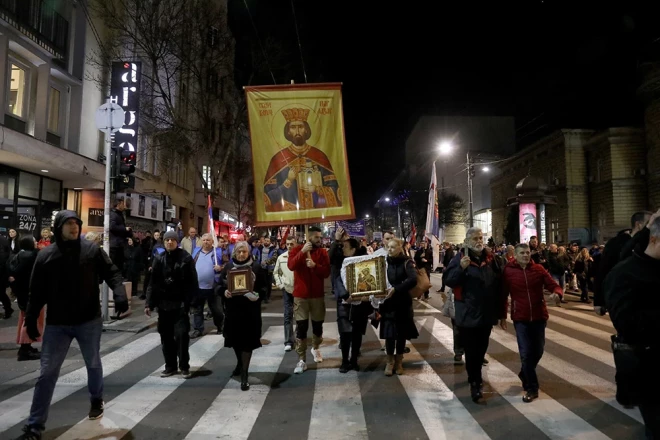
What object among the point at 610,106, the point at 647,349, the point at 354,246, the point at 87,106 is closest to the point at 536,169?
the point at 610,106

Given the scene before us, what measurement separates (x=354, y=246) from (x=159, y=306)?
2908 millimetres

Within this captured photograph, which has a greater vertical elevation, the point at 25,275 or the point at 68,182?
the point at 68,182

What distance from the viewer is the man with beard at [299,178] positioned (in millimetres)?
6453

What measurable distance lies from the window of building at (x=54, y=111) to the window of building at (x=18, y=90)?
98 centimetres

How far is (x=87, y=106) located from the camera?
17844 millimetres

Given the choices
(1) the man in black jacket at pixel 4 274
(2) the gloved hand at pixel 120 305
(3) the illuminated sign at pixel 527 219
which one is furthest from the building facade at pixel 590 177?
(2) the gloved hand at pixel 120 305

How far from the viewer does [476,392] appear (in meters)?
5.12

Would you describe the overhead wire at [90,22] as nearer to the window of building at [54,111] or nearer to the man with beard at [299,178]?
the window of building at [54,111]

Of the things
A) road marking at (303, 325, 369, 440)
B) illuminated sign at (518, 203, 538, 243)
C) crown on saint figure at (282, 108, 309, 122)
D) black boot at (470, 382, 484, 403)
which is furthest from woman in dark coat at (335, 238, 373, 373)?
illuminated sign at (518, 203, 538, 243)

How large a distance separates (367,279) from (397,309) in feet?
1.86

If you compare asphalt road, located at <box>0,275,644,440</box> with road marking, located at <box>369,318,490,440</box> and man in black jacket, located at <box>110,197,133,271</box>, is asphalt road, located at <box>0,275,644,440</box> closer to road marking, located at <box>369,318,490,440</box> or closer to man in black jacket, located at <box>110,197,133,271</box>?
road marking, located at <box>369,318,490,440</box>

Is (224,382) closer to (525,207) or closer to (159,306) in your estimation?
(159,306)

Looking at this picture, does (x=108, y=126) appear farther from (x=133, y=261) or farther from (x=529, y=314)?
(x=529, y=314)

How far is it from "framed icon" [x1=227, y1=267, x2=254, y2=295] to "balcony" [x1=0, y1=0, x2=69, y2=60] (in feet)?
42.7
